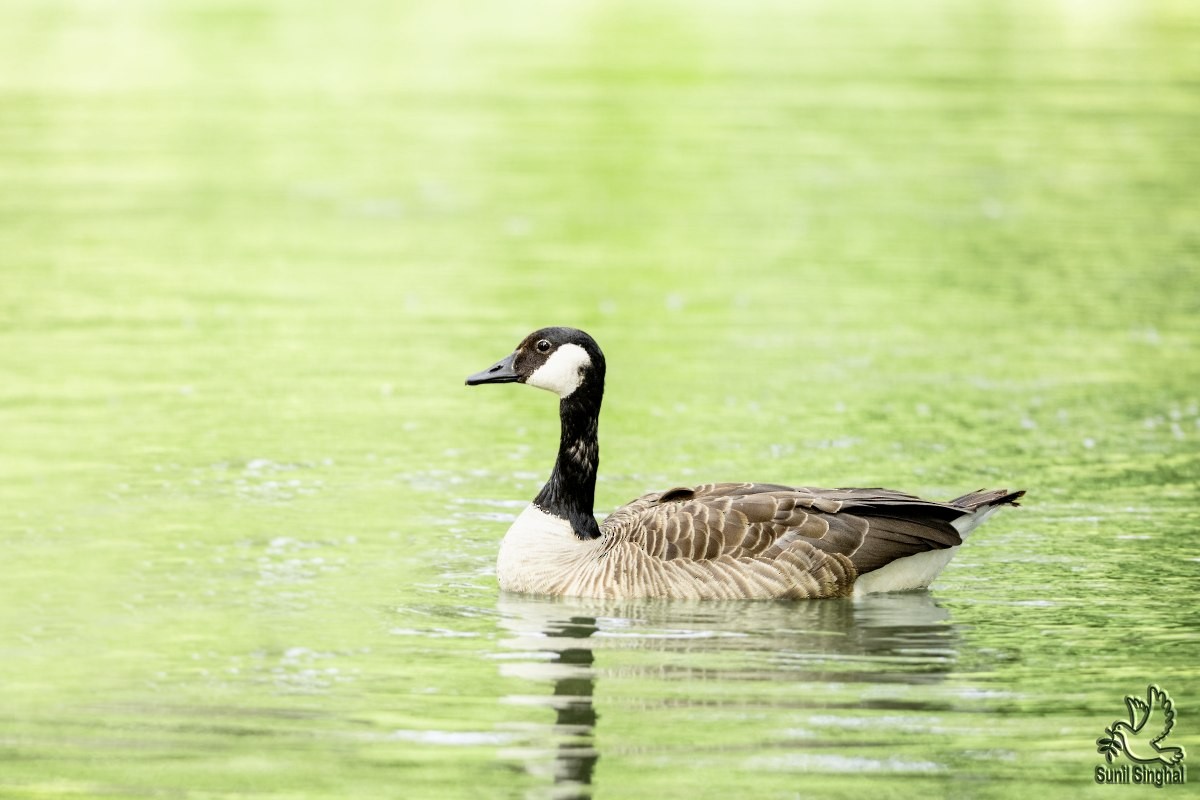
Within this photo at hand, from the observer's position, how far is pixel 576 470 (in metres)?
13.0

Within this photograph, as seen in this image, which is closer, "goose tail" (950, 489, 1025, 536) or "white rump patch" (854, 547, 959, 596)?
"goose tail" (950, 489, 1025, 536)

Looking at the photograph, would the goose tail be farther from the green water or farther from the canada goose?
the green water

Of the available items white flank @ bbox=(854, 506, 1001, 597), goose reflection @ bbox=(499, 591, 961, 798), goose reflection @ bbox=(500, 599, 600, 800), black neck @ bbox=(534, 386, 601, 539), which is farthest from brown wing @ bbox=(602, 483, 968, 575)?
goose reflection @ bbox=(500, 599, 600, 800)

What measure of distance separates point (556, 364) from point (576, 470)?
684 millimetres

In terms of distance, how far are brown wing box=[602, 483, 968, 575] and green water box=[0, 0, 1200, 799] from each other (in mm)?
404

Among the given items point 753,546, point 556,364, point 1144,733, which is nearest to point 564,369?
point 556,364

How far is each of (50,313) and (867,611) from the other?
38.7 ft

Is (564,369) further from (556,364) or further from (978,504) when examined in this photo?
(978,504)

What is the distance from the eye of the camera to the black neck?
13.0 metres

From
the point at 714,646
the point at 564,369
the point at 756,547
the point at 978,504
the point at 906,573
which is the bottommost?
the point at 714,646

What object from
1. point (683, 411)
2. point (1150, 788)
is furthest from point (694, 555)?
point (683, 411)

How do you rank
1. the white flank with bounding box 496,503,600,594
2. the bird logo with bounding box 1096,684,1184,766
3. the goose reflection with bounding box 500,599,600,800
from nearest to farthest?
the goose reflection with bounding box 500,599,600,800 → the bird logo with bounding box 1096,684,1184,766 → the white flank with bounding box 496,503,600,594

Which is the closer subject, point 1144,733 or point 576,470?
point 1144,733

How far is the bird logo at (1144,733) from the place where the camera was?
32.3 ft
